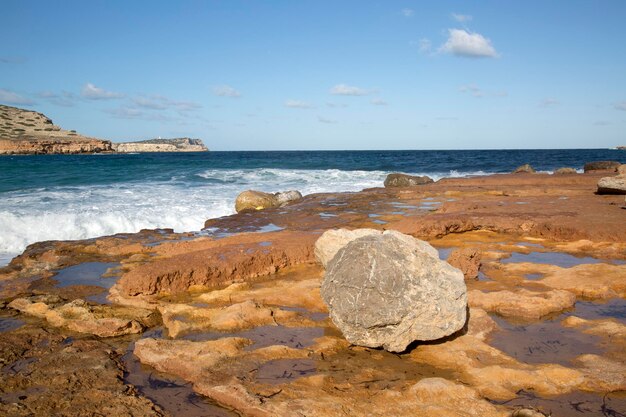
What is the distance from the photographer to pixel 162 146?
12150cm

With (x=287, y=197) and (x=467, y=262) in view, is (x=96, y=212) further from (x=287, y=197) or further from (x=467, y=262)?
(x=467, y=262)

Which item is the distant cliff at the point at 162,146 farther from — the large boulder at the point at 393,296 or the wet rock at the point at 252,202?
the large boulder at the point at 393,296

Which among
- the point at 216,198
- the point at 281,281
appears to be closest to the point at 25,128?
the point at 216,198

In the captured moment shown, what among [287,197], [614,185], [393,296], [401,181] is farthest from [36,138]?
[393,296]

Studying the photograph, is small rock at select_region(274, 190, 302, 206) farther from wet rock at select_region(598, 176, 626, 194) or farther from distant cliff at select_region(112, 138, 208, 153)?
distant cliff at select_region(112, 138, 208, 153)

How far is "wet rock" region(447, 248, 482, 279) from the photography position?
6658 mm

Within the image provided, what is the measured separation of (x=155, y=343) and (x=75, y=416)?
1186 mm

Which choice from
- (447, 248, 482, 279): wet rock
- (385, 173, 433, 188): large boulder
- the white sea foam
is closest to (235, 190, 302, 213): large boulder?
the white sea foam

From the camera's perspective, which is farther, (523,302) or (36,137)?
(36,137)

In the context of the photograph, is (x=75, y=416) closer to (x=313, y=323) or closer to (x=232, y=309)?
(x=232, y=309)

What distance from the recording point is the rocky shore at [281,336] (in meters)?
3.53

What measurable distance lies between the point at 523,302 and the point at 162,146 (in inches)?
4913

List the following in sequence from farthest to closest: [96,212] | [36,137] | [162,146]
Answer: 1. [162,146]
2. [36,137]
3. [96,212]

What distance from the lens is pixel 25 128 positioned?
79188 mm
